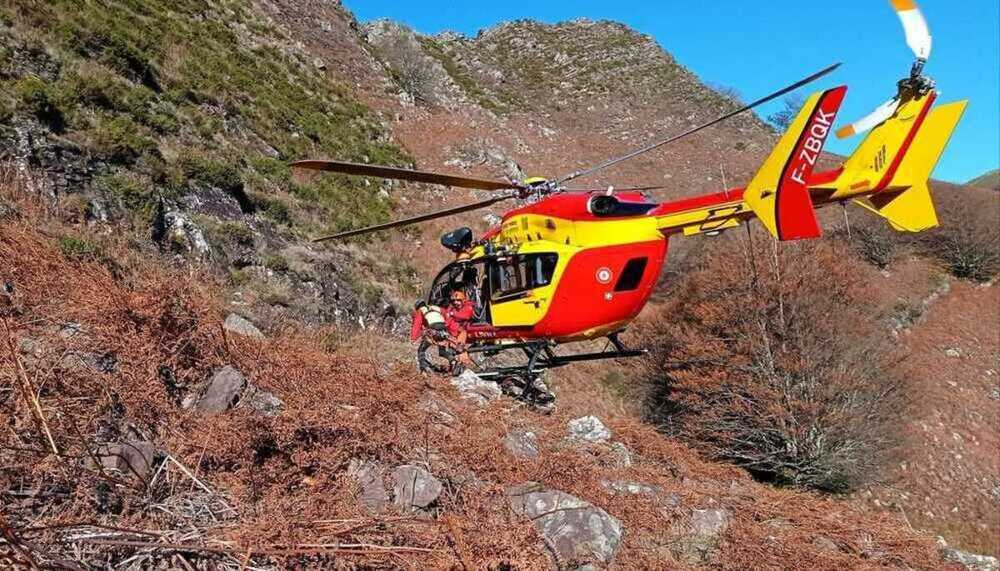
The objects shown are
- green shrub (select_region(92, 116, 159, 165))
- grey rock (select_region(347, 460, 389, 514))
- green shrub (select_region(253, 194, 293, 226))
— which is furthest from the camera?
green shrub (select_region(253, 194, 293, 226))

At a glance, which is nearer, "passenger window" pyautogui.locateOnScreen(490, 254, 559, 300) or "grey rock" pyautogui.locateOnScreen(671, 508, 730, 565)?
"grey rock" pyautogui.locateOnScreen(671, 508, 730, 565)

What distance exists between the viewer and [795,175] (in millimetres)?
6059

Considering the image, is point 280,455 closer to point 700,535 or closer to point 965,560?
point 700,535

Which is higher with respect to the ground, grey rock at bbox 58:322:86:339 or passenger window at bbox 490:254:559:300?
passenger window at bbox 490:254:559:300

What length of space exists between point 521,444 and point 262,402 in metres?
2.72

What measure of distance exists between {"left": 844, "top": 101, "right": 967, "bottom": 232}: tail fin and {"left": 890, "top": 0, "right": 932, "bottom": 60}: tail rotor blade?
1077 millimetres

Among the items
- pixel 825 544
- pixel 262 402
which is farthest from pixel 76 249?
pixel 825 544

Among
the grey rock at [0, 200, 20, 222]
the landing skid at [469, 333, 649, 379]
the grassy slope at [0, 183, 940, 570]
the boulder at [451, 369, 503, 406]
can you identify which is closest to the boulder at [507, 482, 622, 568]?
the grassy slope at [0, 183, 940, 570]

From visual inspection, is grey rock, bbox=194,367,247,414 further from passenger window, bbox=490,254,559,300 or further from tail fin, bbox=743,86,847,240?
tail fin, bbox=743,86,847,240

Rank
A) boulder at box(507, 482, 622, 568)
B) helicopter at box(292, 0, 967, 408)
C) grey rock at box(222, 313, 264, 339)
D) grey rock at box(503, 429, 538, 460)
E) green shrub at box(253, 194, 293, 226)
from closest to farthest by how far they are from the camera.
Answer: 1. boulder at box(507, 482, 622, 568)
2. grey rock at box(503, 429, 538, 460)
3. helicopter at box(292, 0, 967, 408)
4. grey rock at box(222, 313, 264, 339)
5. green shrub at box(253, 194, 293, 226)

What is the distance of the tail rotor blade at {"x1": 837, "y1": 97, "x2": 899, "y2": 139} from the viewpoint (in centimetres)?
641

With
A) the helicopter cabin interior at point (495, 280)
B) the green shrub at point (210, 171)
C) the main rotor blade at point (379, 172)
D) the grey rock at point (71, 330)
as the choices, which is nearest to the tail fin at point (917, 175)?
the helicopter cabin interior at point (495, 280)

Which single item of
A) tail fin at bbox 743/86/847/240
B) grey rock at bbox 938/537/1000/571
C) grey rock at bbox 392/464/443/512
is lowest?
grey rock at bbox 938/537/1000/571

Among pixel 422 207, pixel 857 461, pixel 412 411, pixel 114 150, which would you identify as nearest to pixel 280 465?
pixel 412 411
